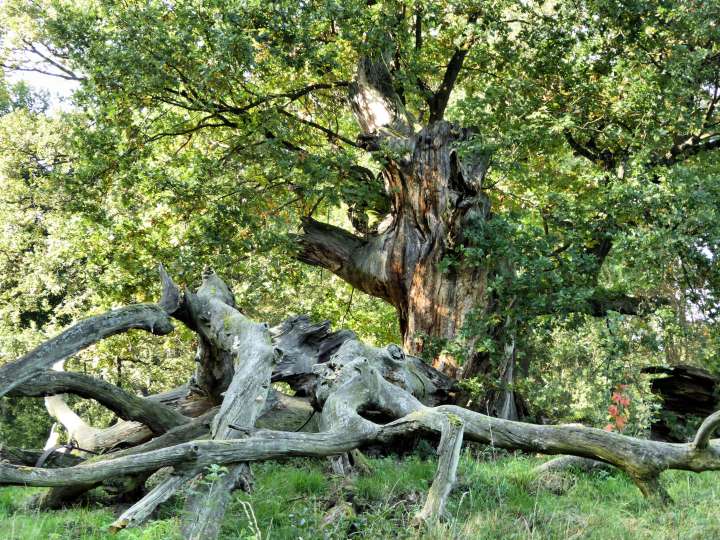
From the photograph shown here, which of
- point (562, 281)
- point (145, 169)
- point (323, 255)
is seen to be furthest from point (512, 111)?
point (145, 169)

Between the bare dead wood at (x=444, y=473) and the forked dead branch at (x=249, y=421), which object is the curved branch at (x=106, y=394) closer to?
the forked dead branch at (x=249, y=421)

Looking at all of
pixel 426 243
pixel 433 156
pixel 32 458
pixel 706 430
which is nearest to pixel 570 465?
pixel 706 430

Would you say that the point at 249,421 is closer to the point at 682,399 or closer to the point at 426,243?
the point at 426,243

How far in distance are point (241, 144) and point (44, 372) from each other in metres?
7.46

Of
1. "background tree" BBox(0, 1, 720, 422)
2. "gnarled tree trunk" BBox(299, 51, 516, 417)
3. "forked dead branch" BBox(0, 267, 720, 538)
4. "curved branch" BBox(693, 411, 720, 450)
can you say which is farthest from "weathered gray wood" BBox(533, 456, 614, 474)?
"gnarled tree trunk" BBox(299, 51, 516, 417)

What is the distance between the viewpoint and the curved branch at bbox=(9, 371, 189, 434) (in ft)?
21.2

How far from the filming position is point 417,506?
18.1 ft

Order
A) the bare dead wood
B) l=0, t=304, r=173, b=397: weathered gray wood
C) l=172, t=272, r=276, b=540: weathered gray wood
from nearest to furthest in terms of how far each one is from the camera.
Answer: l=172, t=272, r=276, b=540: weathered gray wood < the bare dead wood < l=0, t=304, r=173, b=397: weathered gray wood

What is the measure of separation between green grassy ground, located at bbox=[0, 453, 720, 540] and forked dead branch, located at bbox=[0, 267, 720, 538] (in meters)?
0.29

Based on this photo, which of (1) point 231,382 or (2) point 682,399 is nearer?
(1) point 231,382

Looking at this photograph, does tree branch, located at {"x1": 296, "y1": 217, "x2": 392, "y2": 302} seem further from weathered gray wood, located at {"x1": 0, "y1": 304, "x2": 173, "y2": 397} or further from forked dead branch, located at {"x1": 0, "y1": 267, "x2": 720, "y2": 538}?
weathered gray wood, located at {"x1": 0, "y1": 304, "x2": 173, "y2": 397}

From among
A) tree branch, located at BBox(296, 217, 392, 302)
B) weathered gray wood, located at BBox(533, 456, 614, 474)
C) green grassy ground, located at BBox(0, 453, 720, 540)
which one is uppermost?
tree branch, located at BBox(296, 217, 392, 302)

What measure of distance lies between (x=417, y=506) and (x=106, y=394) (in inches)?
147

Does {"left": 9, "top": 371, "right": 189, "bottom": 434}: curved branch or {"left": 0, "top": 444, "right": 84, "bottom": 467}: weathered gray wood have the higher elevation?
{"left": 9, "top": 371, "right": 189, "bottom": 434}: curved branch
